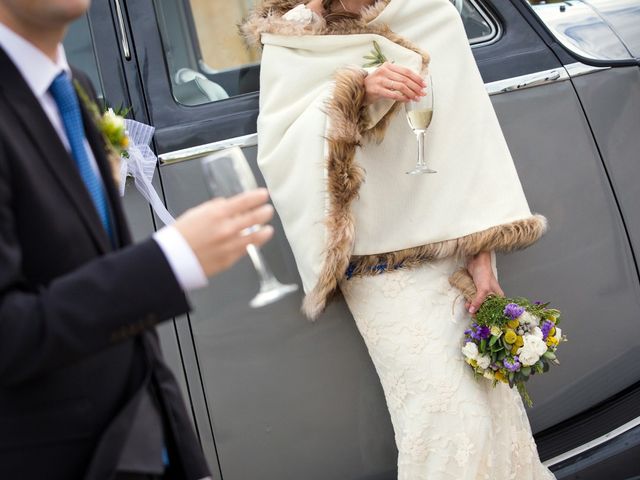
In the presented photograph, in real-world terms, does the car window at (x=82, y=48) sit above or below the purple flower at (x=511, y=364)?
above

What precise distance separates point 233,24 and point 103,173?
137 cm

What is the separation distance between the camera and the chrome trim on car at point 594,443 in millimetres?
2564

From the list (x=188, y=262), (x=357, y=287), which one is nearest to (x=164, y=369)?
(x=188, y=262)

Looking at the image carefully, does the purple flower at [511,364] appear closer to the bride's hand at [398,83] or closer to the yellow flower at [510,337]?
the yellow flower at [510,337]

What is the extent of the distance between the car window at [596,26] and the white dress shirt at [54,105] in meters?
1.86

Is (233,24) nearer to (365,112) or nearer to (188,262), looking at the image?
(365,112)

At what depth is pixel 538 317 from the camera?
2.29 metres

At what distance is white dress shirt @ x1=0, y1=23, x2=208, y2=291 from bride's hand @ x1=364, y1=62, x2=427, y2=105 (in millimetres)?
923

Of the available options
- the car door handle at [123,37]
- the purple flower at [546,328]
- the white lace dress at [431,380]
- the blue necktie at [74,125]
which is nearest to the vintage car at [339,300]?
the car door handle at [123,37]

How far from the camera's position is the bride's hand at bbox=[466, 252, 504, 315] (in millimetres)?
2250

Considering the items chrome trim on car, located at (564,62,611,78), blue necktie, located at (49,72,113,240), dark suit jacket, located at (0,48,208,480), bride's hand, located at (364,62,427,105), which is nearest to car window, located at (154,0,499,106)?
bride's hand, located at (364,62,427,105)

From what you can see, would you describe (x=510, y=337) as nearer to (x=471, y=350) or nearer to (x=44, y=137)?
(x=471, y=350)

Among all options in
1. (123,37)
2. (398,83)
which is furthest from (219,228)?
(123,37)

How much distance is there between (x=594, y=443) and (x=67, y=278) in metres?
1.99
